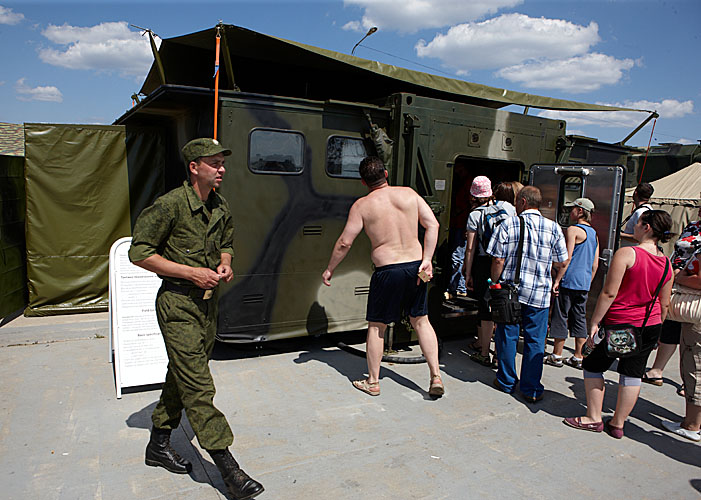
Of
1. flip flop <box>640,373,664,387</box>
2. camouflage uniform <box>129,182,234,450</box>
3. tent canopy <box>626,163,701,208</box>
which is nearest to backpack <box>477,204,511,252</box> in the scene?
flip flop <box>640,373,664,387</box>

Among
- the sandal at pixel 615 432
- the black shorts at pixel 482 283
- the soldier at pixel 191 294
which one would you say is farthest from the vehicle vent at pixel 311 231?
the sandal at pixel 615 432

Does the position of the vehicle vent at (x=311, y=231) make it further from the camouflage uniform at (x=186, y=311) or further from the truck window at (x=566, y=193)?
the truck window at (x=566, y=193)

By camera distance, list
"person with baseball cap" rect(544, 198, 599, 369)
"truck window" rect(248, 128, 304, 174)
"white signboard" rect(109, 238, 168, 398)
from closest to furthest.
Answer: "white signboard" rect(109, 238, 168, 398) < "truck window" rect(248, 128, 304, 174) < "person with baseball cap" rect(544, 198, 599, 369)

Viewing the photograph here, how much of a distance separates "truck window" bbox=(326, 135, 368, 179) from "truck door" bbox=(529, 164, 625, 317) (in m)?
2.15

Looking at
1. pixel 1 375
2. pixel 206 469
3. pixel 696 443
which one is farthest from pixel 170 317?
pixel 696 443

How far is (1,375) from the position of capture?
4414mm

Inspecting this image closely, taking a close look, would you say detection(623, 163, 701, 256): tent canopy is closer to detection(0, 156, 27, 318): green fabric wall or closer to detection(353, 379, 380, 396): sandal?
detection(353, 379, 380, 396): sandal

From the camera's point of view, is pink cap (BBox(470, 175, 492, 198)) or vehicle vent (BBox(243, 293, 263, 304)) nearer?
vehicle vent (BBox(243, 293, 263, 304))

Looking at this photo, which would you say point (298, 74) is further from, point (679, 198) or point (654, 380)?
point (679, 198)

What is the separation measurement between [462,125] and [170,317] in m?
4.08

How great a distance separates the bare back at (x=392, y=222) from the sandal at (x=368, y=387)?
109cm

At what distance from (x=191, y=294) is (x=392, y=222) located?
6.31ft

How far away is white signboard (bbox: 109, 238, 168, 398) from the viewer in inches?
164

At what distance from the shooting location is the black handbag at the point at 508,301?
433 cm
